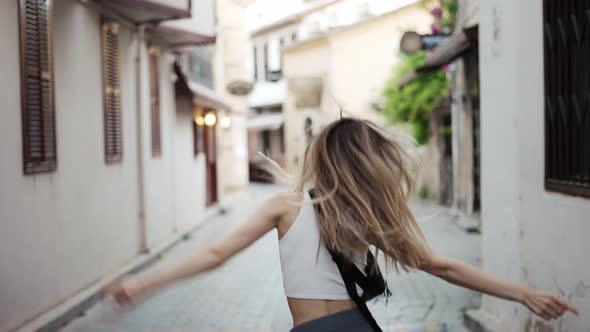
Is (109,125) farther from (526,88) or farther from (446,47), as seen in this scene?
(526,88)

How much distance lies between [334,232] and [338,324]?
30 centimetres

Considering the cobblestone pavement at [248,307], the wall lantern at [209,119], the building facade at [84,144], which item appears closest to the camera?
the building facade at [84,144]

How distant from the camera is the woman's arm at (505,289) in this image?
222cm

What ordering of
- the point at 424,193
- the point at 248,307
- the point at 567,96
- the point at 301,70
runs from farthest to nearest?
1. the point at 301,70
2. the point at 424,193
3. the point at 248,307
4. the point at 567,96

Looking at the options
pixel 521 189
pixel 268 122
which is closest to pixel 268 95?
pixel 268 122

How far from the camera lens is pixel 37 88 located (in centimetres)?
655

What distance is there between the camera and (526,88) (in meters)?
4.72

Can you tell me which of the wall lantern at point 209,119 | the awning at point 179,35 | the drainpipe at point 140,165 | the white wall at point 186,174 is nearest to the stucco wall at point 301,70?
the wall lantern at point 209,119

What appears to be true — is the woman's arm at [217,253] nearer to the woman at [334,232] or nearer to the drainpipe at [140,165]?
the woman at [334,232]

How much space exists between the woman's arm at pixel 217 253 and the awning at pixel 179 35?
31.6 feet

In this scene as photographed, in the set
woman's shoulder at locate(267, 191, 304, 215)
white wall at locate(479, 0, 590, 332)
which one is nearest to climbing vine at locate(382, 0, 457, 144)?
white wall at locate(479, 0, 590, 332)

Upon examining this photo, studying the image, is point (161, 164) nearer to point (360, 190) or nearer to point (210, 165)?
point (210, 165)

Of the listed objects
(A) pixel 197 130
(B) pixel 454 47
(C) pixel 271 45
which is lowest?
(A) pixel 197 130

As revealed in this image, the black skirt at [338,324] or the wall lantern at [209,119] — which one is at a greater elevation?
the wall lantern at [209,119]
